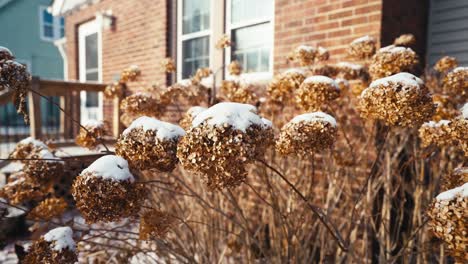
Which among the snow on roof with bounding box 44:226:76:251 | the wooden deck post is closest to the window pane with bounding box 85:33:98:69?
the wooden deck post

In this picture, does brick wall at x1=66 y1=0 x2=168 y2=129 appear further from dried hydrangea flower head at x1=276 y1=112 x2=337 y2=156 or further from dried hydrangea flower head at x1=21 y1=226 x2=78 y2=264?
dried hydrangea flower head at x1=276 y1=112 x2=337 y2=156

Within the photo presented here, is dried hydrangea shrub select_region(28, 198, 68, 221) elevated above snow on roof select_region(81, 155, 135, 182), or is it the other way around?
snow on roof select_region(81, 155, 135, 182)

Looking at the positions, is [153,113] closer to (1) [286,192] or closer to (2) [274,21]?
(1) [286,192]

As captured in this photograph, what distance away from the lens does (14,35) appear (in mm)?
13594

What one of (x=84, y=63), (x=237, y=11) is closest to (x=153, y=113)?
(x=237, y=11)

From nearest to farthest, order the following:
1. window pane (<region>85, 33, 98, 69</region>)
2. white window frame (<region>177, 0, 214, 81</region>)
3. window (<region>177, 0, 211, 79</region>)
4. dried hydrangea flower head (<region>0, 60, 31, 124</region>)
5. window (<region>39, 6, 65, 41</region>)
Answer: dried hydrangea flower head (<region>0, 60, 31, 124</region>) < white window frame (<region>177, 0, 214, 81</region>) < window (<region>177, 0, 211, 79</region>) < window pane (<region>85, 33, 98, 69</region>) < window (<region>39, 6, 65, 41</region>)

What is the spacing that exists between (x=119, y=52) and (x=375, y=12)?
482 centimetres

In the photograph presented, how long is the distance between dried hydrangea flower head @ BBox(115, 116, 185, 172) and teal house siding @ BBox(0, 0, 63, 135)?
43.5 feet

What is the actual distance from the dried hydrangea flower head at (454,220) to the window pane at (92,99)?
298 inches

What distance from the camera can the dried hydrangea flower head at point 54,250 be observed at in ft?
4.60

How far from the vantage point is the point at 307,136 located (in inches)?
50.3

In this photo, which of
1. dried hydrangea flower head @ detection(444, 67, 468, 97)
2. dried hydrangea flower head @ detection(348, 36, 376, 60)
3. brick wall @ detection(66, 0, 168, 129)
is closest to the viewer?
dried hydrangea flower head @ detection(444, 67, 468, 97)

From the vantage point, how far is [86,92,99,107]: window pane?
7.76m

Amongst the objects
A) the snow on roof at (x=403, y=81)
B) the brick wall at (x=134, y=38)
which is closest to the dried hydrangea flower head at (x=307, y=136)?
the snow on roof at (x=403, y=81)
